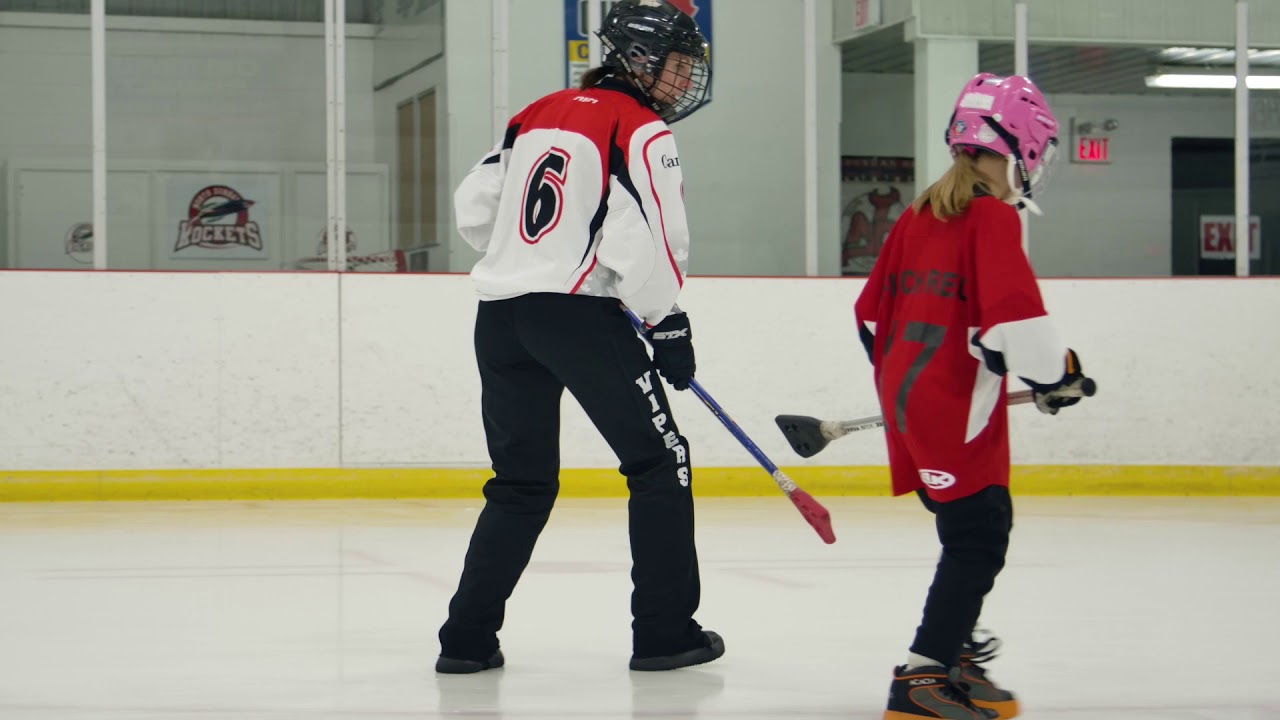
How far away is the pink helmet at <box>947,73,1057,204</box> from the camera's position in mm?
2424

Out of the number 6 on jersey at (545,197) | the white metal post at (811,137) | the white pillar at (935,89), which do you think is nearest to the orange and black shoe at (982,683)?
the number 6 on jersey at (545,197)

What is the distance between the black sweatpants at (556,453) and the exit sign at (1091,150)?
4994 millimetres

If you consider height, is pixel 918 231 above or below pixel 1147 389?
above

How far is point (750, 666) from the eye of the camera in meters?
2.96

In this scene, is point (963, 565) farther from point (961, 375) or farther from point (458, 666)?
point (458, 666)

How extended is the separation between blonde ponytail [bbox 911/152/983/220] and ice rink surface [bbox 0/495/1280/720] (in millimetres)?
830

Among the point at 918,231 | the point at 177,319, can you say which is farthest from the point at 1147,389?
the point at 918,231

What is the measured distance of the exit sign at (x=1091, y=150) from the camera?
7.34m

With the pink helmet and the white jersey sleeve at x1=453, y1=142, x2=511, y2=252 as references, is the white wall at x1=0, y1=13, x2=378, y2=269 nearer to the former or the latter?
the white jersey sleeve at x1=453, y1=142, x2=511, y2=252

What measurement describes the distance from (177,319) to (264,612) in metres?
3.03

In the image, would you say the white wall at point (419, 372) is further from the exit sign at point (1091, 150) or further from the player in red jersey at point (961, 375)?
the player in red jersey at point (961, 375)

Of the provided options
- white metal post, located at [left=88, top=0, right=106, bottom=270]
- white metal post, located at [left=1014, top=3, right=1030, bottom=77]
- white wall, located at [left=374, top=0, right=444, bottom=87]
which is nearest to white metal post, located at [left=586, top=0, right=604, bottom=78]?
white wall, located at [left=374, top=0, right=444, bottom=87]

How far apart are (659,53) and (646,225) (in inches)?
13.7

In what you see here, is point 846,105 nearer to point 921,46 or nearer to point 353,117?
point 921,46
